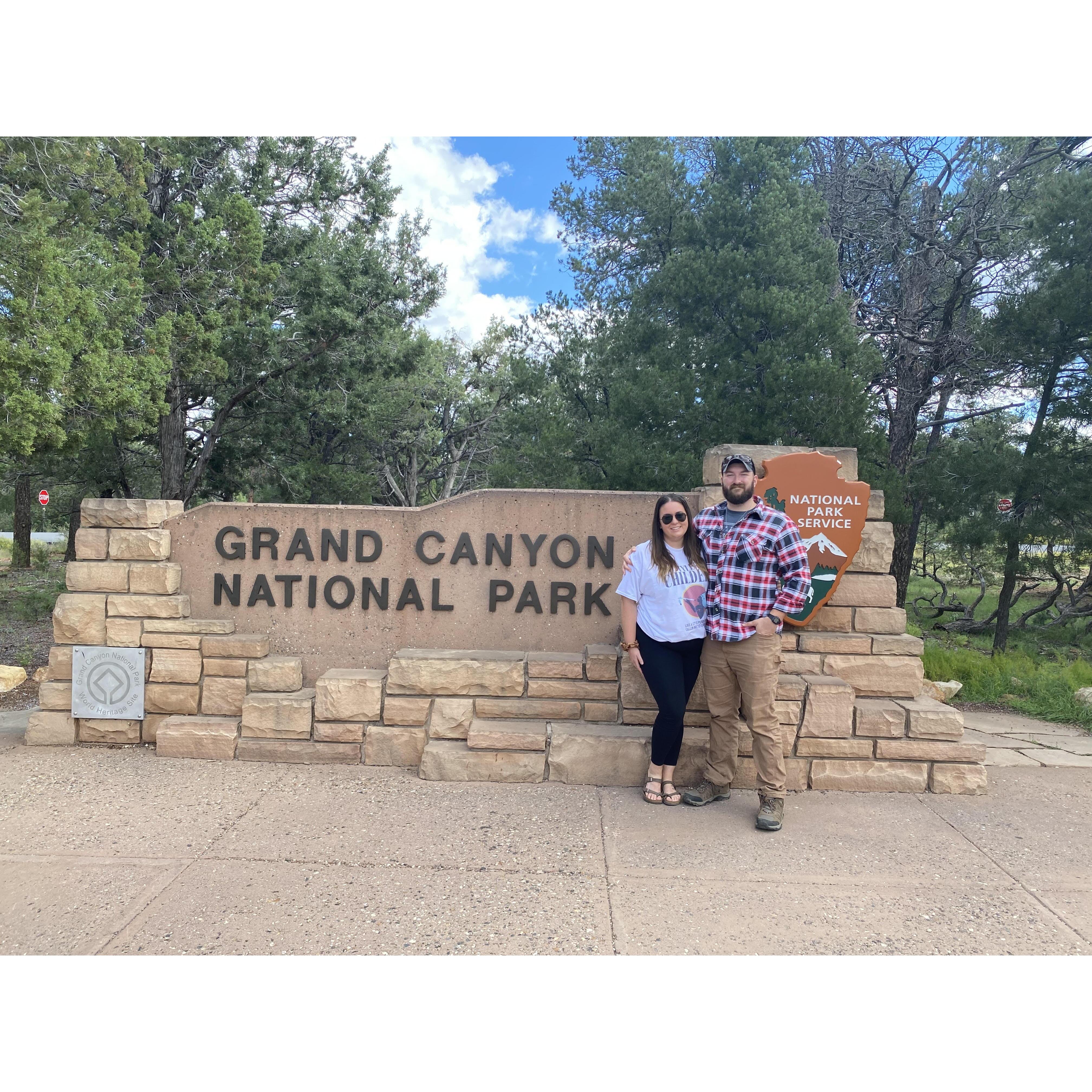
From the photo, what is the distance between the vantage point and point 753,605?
379 cm

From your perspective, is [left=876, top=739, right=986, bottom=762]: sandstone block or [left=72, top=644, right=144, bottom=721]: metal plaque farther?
[left=72, top=644, right=144, bottom=721]: metal plaque

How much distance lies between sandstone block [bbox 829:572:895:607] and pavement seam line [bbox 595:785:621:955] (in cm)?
192

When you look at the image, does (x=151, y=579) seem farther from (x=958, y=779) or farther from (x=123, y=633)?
(x=958, y=779)

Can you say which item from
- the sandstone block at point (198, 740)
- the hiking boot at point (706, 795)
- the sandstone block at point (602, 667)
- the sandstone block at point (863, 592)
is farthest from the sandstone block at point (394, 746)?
the sandstone block at point (863, 592)

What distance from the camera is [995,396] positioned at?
12633mm

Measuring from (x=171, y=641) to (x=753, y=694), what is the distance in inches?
144

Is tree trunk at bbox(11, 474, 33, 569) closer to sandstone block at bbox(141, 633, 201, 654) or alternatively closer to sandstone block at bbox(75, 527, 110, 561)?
sandstone block at bbox(75, 527, 110, 561)

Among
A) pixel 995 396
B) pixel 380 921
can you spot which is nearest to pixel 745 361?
pixel 995 396

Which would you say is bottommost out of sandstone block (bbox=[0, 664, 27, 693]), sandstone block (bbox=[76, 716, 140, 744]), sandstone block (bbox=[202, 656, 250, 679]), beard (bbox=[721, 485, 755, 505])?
sandstone block (bbox=[0, 664, 27, 693])

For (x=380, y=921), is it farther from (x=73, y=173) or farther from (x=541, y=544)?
(x=73, y=173)

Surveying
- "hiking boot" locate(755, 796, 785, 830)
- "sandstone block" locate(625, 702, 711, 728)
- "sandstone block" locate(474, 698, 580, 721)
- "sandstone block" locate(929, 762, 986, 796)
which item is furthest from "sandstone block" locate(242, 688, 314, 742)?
"sandstone block" locate(929, 762, 986, 796)

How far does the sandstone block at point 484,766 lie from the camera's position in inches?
173

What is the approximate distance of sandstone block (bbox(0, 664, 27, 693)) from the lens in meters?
6.72

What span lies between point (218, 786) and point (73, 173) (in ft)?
24.9
